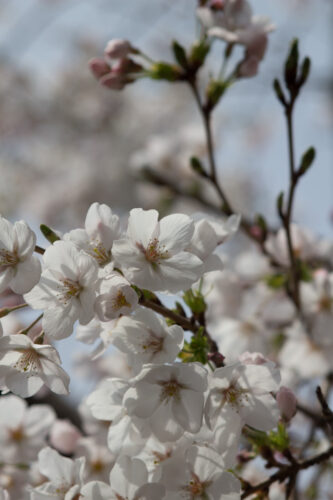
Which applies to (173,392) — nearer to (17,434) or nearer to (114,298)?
(114,298)

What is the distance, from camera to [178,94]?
7.88 metres

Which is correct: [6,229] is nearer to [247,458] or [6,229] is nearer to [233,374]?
[233,374]

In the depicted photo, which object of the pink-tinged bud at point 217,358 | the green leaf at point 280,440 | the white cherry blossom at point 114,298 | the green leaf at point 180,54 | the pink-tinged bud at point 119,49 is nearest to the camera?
the white cherry blossom at point 114,298

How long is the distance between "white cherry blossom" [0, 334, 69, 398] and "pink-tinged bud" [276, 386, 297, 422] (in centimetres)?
36

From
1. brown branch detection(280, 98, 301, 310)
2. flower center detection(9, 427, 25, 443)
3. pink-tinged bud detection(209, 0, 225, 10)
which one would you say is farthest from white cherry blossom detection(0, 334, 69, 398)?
pink-tinged bud detection(209, 0, 225, 10)

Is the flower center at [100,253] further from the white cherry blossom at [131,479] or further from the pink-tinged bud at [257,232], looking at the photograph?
the pink-tinged bud at [257,232]

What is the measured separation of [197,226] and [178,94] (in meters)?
7.09

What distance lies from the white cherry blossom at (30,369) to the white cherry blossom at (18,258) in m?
0.09

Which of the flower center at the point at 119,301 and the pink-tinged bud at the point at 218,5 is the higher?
the pink-tinged bud at the point at 218,5

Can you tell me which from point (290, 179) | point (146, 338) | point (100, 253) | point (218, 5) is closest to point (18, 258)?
point (100, 253)

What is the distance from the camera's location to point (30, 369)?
98 centimetres

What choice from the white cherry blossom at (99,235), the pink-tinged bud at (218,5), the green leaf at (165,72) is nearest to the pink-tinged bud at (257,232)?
the green leaf at (165,72)

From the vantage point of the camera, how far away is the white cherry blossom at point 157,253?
93 centimetres

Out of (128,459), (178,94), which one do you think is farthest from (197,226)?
(178,94)
